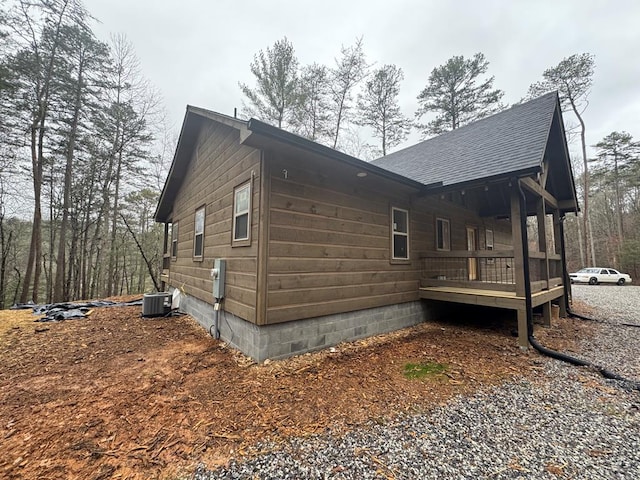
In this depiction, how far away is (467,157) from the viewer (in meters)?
6.48

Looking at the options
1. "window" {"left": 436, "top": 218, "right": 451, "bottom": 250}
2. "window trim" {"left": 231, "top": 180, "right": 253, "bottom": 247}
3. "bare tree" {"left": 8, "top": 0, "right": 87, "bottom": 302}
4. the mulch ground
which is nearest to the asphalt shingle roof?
"window" {"left": 436, "top": 218, "right": 451, "bottom": 250}

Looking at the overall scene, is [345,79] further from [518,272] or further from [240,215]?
[518,272]

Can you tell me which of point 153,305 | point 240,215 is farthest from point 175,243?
point 240,215

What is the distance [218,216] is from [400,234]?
396 centimetres

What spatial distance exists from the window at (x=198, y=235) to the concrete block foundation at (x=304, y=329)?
131cm

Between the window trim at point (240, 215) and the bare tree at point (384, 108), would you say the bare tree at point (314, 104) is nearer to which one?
the bare tree at point (384, 108)

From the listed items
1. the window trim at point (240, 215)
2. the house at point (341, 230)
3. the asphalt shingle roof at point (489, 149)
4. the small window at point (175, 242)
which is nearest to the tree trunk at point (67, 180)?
the small window at point (175, 242)

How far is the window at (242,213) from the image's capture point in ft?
13.3

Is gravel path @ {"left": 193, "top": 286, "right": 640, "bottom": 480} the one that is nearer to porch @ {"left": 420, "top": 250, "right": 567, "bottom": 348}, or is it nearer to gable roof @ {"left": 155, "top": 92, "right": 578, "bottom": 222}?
porch @ {"left": 420, "top": 250, "right": 567, "bottom": 348}

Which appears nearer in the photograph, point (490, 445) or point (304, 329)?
point (490, 445)

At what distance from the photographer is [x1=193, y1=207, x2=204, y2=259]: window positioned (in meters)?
6.33

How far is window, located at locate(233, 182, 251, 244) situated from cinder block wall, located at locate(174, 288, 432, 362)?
1.36m

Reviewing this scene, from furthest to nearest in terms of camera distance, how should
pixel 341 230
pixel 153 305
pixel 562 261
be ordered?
1. pixel 562 261
2. pixel 153 305
3. pixel 341 230

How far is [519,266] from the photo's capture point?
14.9 feet
